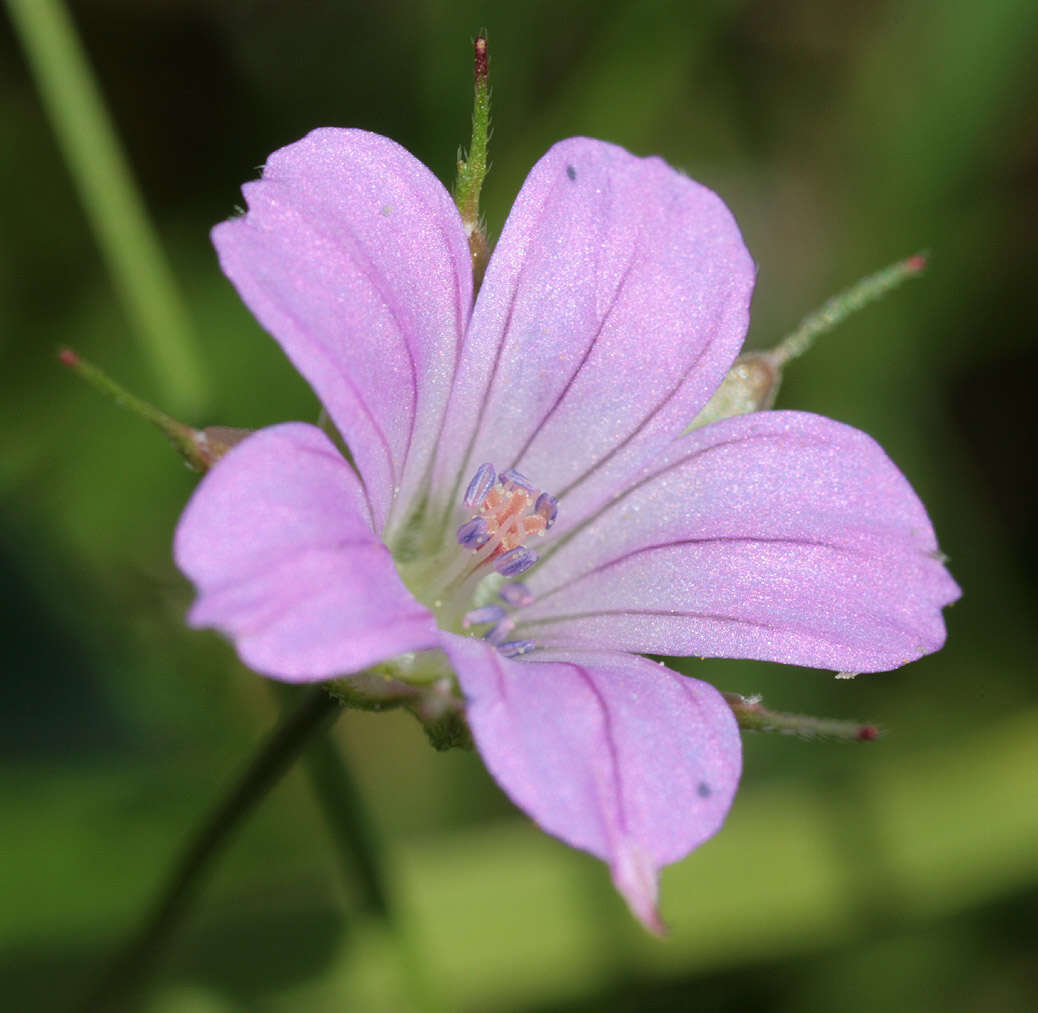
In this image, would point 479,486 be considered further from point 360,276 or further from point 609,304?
point 360,276

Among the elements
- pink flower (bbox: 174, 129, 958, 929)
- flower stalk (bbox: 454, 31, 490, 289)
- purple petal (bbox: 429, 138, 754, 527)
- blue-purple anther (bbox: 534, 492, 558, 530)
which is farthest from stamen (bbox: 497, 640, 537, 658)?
flower stalk (bbox: 454, 31, 490, 289)

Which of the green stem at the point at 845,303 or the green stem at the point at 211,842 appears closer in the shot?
the green stem at the point at 211,842

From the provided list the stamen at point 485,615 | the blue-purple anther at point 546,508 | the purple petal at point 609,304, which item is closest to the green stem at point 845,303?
the purple petal at point 609,304

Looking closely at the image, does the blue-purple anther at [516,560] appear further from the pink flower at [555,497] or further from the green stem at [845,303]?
the green stem at [845,303]

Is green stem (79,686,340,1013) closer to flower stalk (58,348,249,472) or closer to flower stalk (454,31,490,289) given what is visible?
flower stalk (58,348,249,472)

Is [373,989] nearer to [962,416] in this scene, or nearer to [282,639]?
[282,639]

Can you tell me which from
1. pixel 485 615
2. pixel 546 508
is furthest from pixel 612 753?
pixel 546 508
